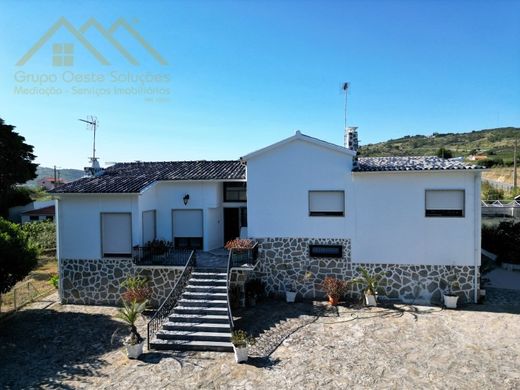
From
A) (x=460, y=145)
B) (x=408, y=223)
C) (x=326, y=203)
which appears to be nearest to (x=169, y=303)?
(x=326, y=203)

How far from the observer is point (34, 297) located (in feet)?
58.6

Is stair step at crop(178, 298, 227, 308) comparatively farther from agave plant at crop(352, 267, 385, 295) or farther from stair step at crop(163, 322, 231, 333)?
agave plant at crop(352, 267, 385, 295)

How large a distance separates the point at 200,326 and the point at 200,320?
321mm

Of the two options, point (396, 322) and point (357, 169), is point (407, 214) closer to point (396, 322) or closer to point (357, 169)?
point (357, 169)

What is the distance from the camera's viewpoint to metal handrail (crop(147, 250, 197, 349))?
1251 centimetres

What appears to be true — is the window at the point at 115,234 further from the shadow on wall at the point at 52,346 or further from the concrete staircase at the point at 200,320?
the concrete staircase at the point at 200,320

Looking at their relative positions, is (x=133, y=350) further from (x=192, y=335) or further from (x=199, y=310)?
(x=199, y=310)

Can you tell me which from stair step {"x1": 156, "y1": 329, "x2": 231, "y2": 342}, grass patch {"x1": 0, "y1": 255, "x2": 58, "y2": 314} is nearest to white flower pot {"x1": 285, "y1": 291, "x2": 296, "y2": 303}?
stair step {"x1": 156, "y1": 329, "x2": 231, "y2": 342}

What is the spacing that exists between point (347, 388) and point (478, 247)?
954cm

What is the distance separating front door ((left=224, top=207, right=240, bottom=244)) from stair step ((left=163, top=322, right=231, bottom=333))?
24.7ft

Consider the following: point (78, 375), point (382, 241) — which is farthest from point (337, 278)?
point (78, 375)

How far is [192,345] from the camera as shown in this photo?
11695 millimetres

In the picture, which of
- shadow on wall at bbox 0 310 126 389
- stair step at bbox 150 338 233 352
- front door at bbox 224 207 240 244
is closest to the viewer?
shadow on wall at bbox 0 310 126 389

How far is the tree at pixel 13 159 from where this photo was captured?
3675cm
